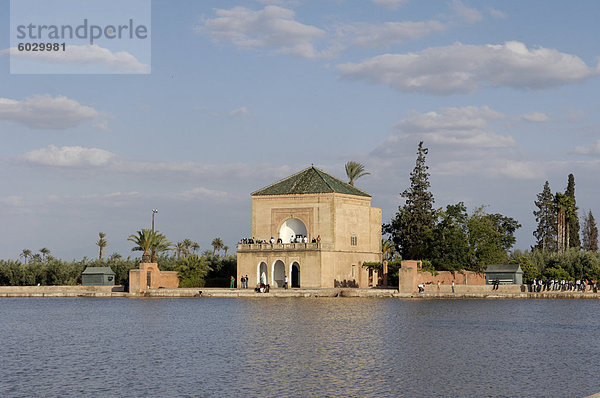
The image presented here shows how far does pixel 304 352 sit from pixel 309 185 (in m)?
35.7

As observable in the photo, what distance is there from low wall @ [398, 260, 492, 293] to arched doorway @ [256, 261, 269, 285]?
10981 millimetres

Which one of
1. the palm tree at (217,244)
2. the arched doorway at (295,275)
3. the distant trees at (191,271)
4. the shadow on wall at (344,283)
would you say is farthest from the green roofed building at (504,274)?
the palm tree at (217,244)

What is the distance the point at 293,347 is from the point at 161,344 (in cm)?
474

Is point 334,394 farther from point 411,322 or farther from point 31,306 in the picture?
point 31,306

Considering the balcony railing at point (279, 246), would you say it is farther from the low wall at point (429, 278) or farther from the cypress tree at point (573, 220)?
the cypress tree at point (573, 220)

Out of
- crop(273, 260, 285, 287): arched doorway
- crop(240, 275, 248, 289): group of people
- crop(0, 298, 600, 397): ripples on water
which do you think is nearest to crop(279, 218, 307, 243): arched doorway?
crop(273, 260, 285, 287): arched doorway

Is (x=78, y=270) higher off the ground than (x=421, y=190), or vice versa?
(x=421, y=190)

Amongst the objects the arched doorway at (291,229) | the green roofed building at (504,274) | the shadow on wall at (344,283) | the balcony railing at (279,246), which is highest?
the arched doorway at (291,229)

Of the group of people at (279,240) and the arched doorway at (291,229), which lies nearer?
the group of people at (279,240)

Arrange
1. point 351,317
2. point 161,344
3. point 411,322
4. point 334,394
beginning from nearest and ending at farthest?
point 334,394
point 161,344
point 411,322
point 351,317

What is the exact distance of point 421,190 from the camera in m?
67.6

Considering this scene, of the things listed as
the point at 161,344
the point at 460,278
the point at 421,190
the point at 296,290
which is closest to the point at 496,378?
the point at 161,344

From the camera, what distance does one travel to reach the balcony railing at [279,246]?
56.6m

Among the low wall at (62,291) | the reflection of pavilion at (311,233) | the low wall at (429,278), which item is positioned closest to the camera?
the low wall at (429,278)
